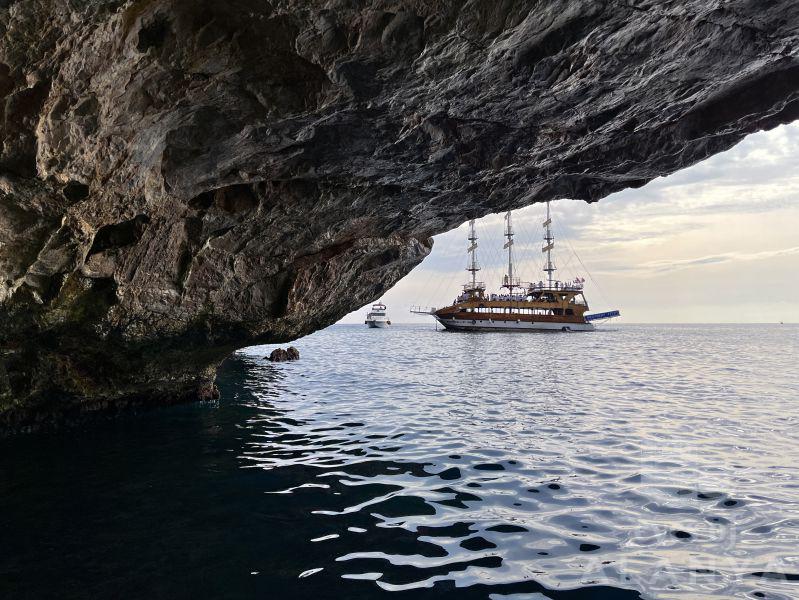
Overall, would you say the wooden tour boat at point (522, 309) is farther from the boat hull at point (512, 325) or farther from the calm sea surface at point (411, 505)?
the calm sea surface at point (411, 505)

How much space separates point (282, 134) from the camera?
6254 mm

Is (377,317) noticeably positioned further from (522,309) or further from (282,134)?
(282,134)

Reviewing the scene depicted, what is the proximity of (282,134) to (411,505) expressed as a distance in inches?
218

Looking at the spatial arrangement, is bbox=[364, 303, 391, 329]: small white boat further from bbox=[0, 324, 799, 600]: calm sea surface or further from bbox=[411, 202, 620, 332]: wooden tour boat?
bbox=[0, 324, 799, 600]: calm sea surface

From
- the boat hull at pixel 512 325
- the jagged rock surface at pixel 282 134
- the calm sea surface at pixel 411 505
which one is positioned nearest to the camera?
the calm sea surface at pixel 411 505

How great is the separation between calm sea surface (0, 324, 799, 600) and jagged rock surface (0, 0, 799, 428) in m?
3.02

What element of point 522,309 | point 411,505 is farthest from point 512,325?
point 411,505

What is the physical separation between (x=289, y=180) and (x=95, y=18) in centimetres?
392

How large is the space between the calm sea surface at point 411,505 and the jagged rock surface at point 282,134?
3.02 metres

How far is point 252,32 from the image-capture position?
15.7 feet

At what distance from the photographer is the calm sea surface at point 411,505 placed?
4500 mm

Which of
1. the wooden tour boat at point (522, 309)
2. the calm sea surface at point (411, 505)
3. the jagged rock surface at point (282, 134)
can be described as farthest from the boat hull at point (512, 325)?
the jagged rock surface at point (282, 134)

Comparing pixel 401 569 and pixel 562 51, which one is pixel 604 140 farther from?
pixel 401 569

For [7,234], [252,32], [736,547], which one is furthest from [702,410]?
[7,234]
